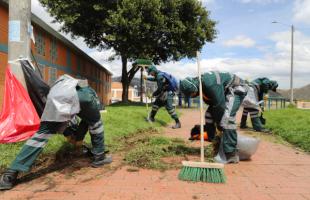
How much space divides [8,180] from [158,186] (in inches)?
72.3

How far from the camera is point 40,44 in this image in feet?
66.5

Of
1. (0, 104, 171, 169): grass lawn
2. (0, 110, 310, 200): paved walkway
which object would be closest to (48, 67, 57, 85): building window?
(0, 104, 171, 169): grass lawn

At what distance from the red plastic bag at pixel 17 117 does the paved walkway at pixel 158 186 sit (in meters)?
0.93

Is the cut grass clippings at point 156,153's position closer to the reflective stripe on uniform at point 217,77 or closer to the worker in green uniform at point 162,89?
the reflective stripe on uniform at point 217,77

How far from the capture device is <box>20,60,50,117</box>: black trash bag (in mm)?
A: 5918

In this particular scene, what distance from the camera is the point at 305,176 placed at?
18.3 ft

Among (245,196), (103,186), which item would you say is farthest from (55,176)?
(245,196)

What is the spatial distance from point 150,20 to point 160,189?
20446 mm

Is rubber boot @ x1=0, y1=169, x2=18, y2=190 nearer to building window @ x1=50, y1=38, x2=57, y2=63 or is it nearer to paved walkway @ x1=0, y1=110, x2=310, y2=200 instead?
paved walkway @ x1=0, y1=110, x2=310, y2=200

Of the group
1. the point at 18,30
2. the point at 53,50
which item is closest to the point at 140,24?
the point at 53,50

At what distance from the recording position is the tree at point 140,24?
23.5 metres

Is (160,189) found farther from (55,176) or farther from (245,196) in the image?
(55,176)

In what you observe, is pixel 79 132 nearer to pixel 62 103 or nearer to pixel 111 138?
pixel 62 103

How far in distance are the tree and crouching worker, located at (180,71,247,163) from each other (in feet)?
57.1
